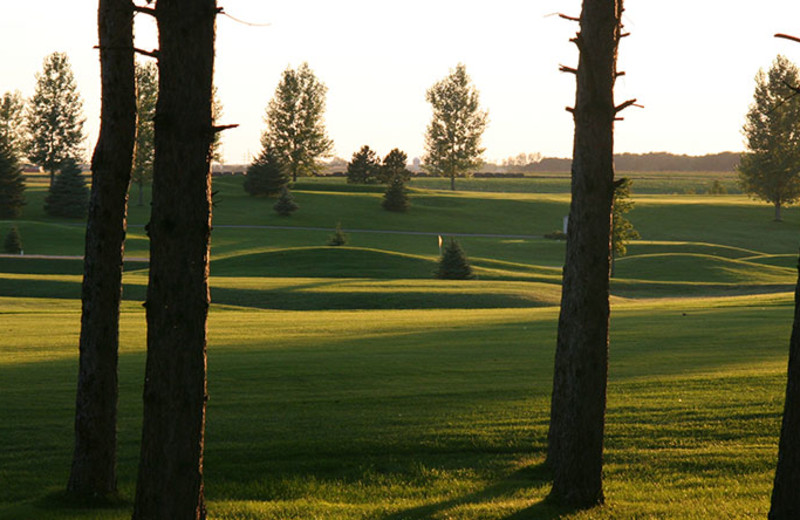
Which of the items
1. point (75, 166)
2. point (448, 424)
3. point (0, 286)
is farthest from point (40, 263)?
point (448, 424)

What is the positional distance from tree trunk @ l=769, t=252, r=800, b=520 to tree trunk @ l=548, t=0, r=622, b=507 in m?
2.24

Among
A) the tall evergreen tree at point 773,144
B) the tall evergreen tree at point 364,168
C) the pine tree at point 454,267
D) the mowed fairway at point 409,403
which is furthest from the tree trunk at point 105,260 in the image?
the tall evergreen tree at point 364,168

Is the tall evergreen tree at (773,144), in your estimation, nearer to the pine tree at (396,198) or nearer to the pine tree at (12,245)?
the pine tree at (396,198)

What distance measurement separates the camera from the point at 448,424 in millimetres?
12391

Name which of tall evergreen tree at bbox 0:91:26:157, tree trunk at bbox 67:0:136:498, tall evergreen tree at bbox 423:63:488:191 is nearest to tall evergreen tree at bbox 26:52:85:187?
tall evergreen tree at bbox 0:91:26:157

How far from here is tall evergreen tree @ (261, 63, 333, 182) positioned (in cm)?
10188

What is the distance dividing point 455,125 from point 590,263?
104m

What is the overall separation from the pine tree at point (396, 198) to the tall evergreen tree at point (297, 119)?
22.9 meters

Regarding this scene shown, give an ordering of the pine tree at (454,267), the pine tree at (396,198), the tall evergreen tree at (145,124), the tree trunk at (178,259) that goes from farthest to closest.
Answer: the pine tree at (396,198) → the tall evergreen tree at (145,124) → the pine tree at (454,267) → the tree trunk at (178,259)

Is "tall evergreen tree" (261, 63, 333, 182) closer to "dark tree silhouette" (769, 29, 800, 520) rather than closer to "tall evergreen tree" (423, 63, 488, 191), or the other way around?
"tall evergreen tree" (423, 63, 488, 191)

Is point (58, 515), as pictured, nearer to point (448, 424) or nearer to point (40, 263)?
point (448, 424)

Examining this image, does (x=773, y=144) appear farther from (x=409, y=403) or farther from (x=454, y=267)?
(x=409, y=403)

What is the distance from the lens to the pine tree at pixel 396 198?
8081 cm

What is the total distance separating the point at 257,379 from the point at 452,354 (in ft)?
16.4
